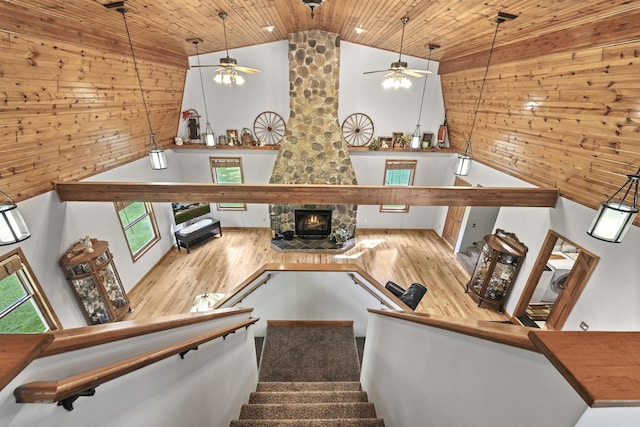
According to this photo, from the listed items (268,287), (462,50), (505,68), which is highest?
(462,50)

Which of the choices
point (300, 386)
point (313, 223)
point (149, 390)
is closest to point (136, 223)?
point (313, 223)

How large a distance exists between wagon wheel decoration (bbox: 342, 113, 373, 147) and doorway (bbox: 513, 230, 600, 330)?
4.83m

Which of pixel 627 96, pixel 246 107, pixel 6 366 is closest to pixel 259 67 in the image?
pixel 246 107

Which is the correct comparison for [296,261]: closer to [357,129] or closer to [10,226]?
[357,129]

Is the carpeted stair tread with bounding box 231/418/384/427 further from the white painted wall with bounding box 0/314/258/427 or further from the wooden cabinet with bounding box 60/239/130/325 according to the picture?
the wooden cabinet with bounding box 60/239/130/325

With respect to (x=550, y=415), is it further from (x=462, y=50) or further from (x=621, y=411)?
(x=462, y=50)

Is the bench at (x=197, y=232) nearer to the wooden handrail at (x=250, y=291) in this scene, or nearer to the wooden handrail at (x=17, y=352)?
the wooden handrail at (x=250, y=291)

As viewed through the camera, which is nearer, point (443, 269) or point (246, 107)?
point (443, 269)

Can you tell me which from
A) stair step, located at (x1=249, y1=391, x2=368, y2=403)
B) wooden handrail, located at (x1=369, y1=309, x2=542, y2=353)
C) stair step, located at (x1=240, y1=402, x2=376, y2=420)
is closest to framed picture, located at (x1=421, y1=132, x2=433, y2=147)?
stair step, located at (x1=249, y1=391, x2=368, y2=403)

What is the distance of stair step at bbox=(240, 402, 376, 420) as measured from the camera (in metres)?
2.62

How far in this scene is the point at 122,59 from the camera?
4340mm

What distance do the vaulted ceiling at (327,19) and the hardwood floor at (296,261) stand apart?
4624mm

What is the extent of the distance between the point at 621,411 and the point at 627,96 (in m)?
3.76

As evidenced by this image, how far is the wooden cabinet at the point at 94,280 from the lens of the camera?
4.35 meters
